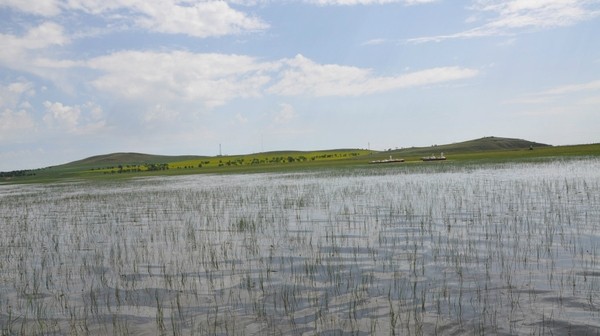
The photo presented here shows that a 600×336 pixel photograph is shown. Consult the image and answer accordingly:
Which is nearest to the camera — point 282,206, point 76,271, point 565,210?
point 76,271

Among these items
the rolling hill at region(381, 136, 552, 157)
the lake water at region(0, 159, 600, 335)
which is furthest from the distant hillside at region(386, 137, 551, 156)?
the lake water at region(0, 159, 600, 335)

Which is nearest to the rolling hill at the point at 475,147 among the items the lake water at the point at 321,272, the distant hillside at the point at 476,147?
the distant hillside at the point at 476,147

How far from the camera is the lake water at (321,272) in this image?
834cm

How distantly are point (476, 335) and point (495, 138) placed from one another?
156m

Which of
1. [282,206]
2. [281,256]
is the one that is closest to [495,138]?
[282,206]

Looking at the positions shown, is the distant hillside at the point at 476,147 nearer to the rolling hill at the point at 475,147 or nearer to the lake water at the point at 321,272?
the rolling hill at the point at 475,147

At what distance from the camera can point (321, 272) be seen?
11.5 meters

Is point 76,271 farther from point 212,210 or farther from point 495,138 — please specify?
point 495,138

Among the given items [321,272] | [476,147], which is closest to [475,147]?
[476,147]

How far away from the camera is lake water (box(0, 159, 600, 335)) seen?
8.34 meters

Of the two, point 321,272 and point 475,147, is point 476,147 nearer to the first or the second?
point 475,147

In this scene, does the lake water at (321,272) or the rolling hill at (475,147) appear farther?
the rolling hill at (475,147)

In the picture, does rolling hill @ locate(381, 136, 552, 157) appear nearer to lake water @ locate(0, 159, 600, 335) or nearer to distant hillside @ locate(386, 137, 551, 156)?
distant hillside @ locate(386, 137, 551, 156)

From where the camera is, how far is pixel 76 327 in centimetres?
871
